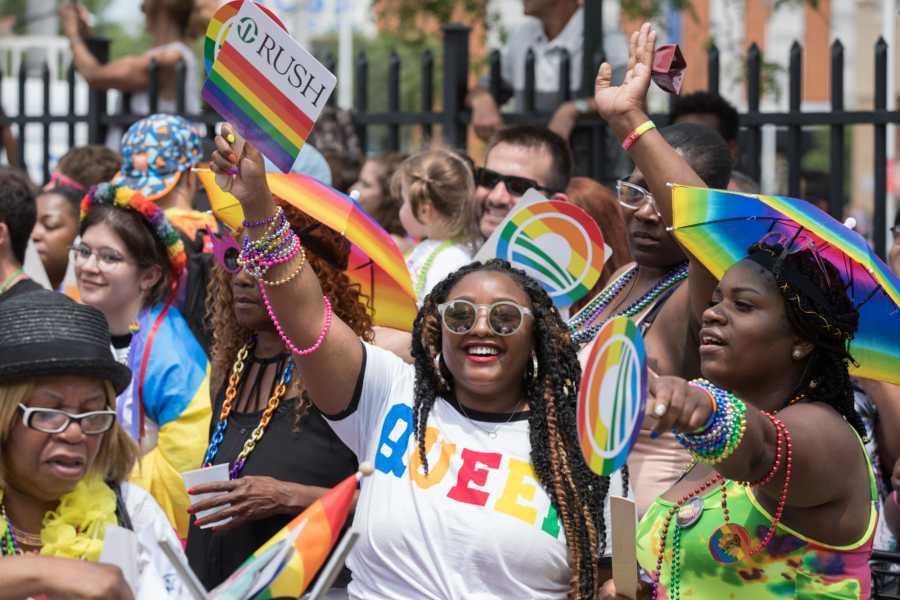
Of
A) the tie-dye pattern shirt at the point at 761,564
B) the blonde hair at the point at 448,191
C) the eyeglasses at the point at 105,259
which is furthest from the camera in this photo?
the blonde hair at the point at 448,191

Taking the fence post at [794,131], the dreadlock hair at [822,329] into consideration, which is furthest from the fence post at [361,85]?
the dreadlock hair at [822,329]

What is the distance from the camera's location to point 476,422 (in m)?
2.87

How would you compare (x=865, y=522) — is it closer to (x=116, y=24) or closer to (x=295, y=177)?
(x=295, y=177)

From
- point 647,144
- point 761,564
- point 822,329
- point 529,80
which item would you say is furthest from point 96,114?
point 761,564

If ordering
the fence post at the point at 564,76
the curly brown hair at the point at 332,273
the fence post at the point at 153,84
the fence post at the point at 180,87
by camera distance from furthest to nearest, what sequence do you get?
1. the fence post at the point at 153,84
2. the fence post at the point at 180,87
3. the fence post at the point at 564,76
4. the curly brown hair at the point at 332,273

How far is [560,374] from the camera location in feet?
9.63

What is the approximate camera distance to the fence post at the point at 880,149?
527cm

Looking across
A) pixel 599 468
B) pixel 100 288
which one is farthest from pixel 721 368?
pixel 100 288

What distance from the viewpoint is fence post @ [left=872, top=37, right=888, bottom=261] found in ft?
17.3

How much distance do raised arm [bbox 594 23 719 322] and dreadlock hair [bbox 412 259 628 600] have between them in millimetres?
443

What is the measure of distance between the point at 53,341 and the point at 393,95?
403 centimetres

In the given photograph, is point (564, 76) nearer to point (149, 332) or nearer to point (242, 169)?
point (149, 332)

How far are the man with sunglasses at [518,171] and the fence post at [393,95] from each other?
1.84 metres

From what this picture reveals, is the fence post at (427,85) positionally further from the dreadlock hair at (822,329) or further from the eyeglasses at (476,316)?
the dreadlock hair at (822,329)
